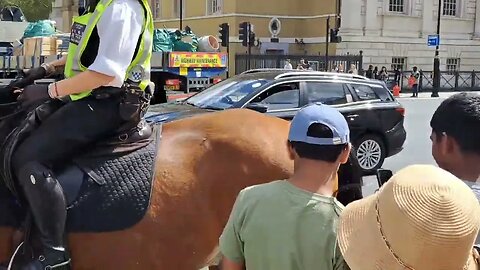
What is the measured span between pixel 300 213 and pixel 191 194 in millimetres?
1417

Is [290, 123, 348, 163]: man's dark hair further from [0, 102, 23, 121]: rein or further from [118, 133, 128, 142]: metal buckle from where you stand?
[0, 102, 23, 121]: rein

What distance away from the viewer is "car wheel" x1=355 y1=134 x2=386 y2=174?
36.3ft

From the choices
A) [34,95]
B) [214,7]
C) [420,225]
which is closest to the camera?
[420,225]

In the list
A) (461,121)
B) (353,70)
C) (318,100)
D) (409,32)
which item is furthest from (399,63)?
(461,121)

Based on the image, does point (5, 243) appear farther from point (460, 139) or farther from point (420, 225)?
point (420, 225)

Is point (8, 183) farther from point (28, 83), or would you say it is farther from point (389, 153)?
point (389, 153)

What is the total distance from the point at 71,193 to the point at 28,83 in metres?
0.82

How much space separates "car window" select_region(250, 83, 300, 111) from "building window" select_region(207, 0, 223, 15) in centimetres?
3741

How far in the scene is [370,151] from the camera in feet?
36.7

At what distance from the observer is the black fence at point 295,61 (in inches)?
1490

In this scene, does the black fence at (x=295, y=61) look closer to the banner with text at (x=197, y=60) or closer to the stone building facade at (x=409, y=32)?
the stone building facade at (x=409, y=32)

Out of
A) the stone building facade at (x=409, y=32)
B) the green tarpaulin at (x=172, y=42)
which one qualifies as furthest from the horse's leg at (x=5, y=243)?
the stone building facade at (x=409, y=32)

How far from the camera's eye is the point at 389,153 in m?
11.4

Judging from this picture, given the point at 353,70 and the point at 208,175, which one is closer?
the point at 208,175
